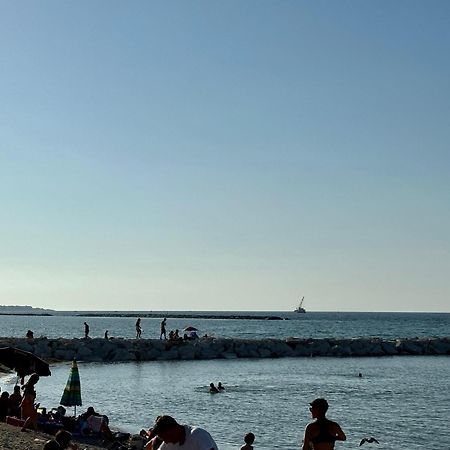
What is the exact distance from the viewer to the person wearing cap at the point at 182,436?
6.44m

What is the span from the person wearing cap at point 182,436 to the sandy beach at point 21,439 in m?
9.19

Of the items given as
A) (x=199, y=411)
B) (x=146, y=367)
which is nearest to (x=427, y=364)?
(x=146, y=367)

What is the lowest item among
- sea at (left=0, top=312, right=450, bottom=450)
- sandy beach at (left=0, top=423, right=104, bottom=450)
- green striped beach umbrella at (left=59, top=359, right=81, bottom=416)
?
sea at (left=0, top=312, right=450, bottom=450)

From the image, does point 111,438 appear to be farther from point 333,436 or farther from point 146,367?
point 146,367

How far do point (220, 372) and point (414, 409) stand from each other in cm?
1567

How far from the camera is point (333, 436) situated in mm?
8438

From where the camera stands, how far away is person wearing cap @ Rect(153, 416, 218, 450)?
253 inches

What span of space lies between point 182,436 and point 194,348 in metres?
44.5

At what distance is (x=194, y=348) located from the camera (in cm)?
5050

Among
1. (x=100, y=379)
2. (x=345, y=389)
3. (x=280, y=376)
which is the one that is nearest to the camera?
(x=345, y=389)

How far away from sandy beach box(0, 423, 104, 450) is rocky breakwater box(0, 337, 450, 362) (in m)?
29.4

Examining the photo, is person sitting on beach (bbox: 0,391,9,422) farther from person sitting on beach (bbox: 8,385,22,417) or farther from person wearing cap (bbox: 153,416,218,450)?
person wearing cap (bbox: 153,416,218,450)

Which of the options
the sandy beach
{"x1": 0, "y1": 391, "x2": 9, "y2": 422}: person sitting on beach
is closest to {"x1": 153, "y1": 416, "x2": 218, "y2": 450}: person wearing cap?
the sandy beach

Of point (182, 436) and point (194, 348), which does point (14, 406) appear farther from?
point (194, 348)
